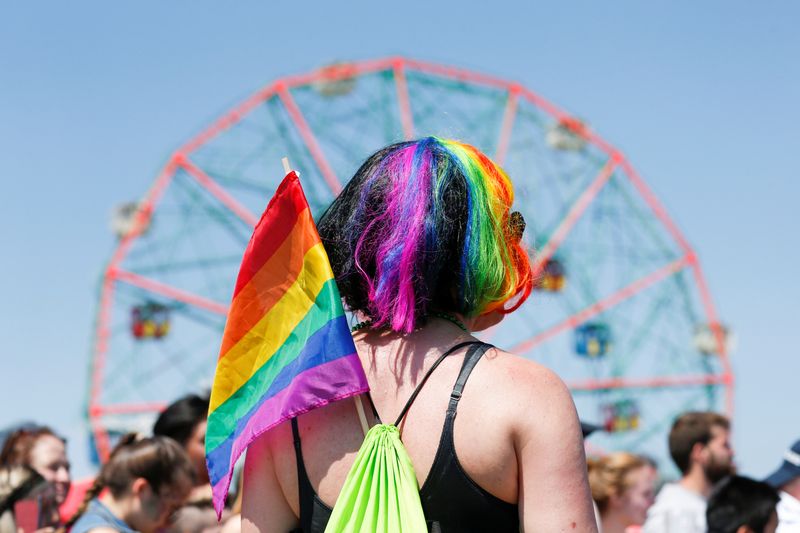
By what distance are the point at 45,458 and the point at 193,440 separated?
2.37 feet

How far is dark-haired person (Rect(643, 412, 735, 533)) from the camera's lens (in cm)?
517

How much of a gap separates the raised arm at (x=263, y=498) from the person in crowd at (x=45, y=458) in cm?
242

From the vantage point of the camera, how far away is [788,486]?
4.84 metres

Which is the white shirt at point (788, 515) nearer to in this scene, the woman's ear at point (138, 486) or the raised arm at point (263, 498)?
the woman's ear at point (138, 486)

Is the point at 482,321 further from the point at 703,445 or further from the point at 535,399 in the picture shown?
the point at 703,445

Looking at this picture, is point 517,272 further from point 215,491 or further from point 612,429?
point 612,429

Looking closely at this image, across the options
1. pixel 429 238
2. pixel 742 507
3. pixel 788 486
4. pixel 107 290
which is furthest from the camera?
pixel 107 290

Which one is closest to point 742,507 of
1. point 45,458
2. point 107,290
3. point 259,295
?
point 45,458

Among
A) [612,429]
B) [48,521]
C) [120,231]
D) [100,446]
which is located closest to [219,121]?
[120,231]

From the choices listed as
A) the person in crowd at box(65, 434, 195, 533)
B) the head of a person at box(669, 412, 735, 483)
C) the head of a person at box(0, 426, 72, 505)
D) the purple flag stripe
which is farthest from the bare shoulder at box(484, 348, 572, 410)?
the head of a person at box(669, 412, 735, 483)

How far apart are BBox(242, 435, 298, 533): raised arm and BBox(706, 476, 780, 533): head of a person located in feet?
9.00

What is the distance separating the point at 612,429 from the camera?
18094 millimetres

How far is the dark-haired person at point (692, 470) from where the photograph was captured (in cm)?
517

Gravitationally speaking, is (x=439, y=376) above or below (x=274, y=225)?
below
